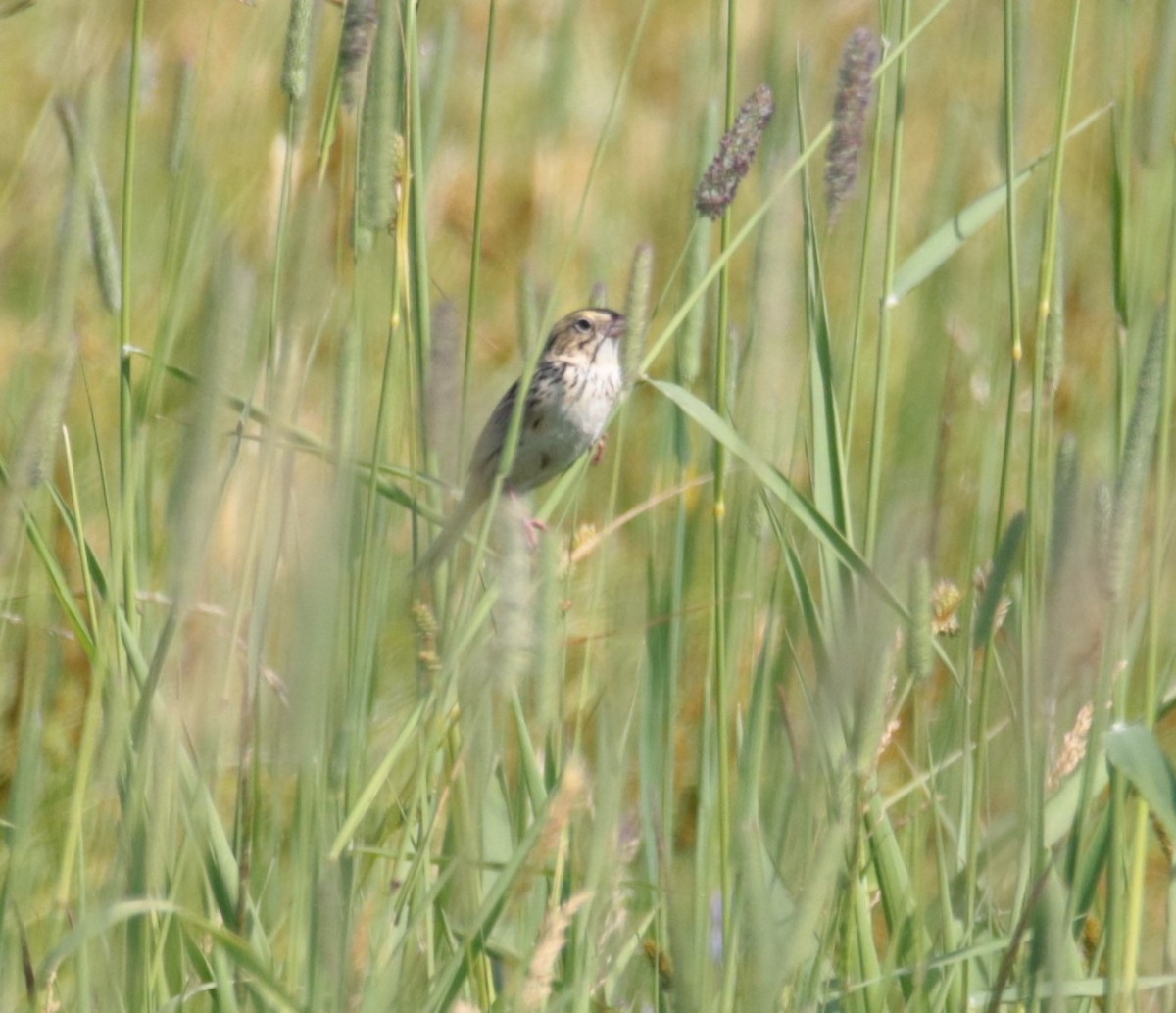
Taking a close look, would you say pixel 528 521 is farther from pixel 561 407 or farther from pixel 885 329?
pixel 561 407

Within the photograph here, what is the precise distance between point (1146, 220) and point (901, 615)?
1.62 ft

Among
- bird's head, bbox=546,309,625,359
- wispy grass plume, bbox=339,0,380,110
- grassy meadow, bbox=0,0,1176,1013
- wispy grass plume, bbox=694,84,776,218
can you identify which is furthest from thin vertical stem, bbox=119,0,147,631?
bird's head, bbox=546,309,625,359

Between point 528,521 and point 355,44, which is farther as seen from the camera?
point 528,521

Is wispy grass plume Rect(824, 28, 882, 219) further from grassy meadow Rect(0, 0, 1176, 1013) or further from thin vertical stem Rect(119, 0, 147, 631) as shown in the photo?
thin vertical stem Rect(119, 0, 147, 631)

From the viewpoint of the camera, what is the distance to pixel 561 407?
8.89ft

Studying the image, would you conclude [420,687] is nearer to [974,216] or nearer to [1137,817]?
[1137,817]

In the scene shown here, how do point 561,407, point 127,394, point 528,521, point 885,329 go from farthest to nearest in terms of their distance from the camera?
point 561,407 → point 528,521 → point 885,329 → point 127,394

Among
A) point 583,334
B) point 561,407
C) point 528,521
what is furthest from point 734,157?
point 583,334

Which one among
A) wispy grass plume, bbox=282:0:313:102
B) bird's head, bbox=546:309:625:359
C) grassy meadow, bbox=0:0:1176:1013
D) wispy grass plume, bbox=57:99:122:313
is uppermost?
wispy grass plume, bbox=282:0:313:102

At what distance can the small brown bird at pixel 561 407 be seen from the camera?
2.66m

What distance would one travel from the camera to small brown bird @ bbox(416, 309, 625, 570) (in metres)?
2.66

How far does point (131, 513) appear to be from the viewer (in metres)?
1.06

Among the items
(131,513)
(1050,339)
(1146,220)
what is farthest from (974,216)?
(131,513)

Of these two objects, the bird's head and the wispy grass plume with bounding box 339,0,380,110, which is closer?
the wispy grass plume with bounding box 339,0,380,110
